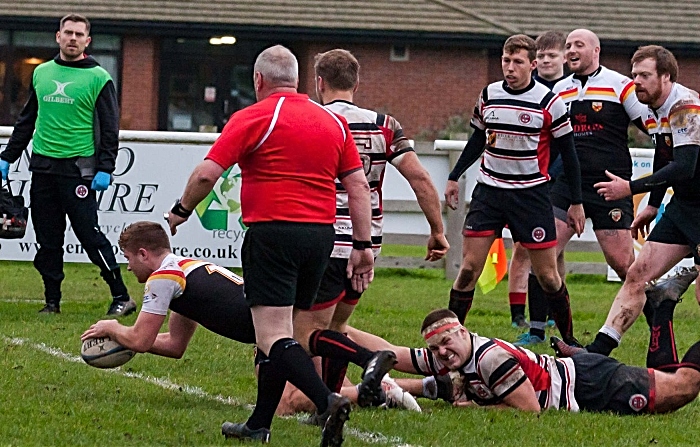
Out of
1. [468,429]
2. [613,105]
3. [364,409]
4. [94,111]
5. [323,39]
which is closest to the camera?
[468,429]

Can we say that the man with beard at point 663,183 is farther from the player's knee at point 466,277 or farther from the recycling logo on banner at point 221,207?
the recycling logo on banner at point 221,207

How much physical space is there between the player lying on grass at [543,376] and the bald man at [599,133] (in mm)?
2642

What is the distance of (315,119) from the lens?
5.96m

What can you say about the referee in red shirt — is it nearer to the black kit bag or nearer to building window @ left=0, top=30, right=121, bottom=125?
the black kit bag

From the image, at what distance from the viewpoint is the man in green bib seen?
10.9 meters

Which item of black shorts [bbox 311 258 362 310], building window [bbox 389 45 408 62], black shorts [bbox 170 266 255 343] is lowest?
black shorts [bbox 170 266 255 343]

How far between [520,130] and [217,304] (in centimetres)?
312

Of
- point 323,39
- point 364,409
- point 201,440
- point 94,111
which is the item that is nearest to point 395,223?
point 94,111

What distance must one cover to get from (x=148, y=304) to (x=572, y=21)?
2462 cm

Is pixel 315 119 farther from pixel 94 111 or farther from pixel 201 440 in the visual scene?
pixel 94 111

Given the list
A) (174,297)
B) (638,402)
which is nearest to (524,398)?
(638,402)

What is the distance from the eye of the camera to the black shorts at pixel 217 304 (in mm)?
6973

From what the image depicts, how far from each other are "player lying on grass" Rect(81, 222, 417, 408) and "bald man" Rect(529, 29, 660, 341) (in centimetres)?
342

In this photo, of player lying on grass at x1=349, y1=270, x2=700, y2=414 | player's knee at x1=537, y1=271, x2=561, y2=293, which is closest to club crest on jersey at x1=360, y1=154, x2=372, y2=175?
player lying on grass at x1=349, y1=270, x2=700, y2=414
